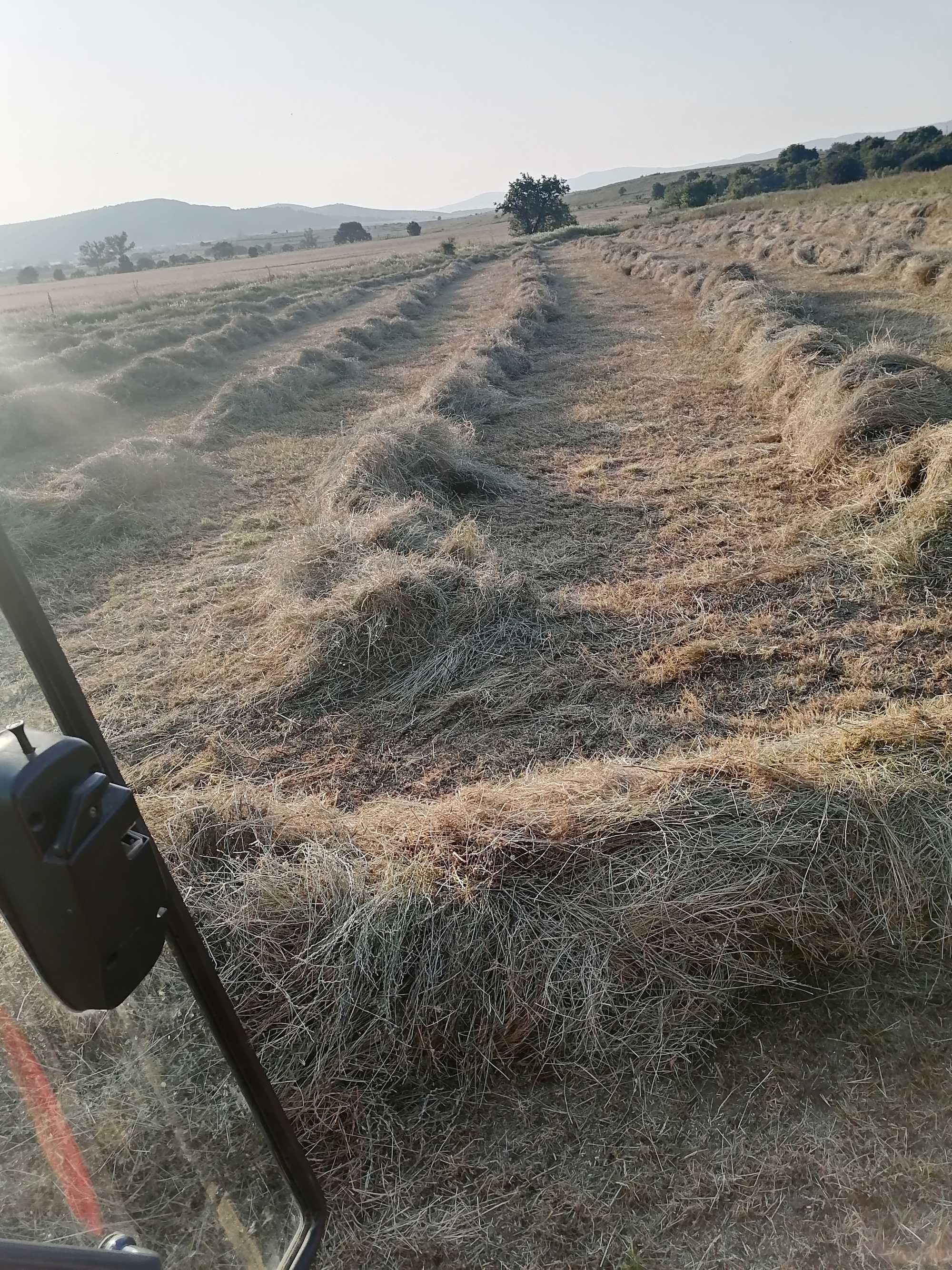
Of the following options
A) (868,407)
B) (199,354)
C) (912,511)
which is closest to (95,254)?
(199,354)

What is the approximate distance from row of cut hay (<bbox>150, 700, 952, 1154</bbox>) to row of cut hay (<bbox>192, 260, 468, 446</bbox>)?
301 inches

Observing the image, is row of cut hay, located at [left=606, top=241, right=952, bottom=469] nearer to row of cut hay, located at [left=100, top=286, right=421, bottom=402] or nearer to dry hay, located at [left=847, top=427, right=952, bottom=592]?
dry hay, located at [left=847, top=427, right=952, bottom=592]

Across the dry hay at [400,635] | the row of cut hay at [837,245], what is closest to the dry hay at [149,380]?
the dry hay at [400,635]

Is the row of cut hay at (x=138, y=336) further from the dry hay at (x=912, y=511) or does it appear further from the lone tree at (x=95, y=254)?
the lone tree at (x=95, y=254)

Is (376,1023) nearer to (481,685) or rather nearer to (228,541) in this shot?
(481,685)

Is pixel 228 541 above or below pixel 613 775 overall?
below

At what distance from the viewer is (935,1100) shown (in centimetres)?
180

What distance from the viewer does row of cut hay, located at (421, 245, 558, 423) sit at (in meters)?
8.40

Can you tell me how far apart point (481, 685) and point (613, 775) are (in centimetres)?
122

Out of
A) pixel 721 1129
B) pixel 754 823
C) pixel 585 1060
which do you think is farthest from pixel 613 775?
pixel 721 1129

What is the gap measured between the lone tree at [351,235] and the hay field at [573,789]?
3139 inches

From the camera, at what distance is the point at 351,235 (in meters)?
78.6

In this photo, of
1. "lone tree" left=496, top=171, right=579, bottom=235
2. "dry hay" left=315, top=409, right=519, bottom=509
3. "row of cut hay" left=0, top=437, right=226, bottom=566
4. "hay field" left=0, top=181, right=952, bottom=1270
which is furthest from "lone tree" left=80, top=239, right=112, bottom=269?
"dry hay" left=315, top=409, right=519, bottom=509

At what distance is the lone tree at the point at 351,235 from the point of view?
3064 inches
